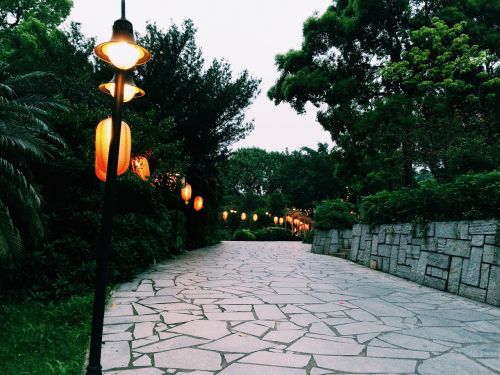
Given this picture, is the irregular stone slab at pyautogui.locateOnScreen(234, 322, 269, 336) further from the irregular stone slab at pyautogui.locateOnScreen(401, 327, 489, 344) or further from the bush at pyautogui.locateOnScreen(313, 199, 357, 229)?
the bush at pyautogui.locateOnScreen(313, 199, 357, 229)

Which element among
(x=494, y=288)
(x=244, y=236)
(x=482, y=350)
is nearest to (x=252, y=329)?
(x=482, y=350)

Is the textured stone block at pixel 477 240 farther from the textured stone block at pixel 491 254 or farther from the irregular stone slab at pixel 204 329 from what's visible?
the irregular stone slab at pixel 204 329

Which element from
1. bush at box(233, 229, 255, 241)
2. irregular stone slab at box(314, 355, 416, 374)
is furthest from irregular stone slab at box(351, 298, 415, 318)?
bush at box(233, 229, 255, 241)

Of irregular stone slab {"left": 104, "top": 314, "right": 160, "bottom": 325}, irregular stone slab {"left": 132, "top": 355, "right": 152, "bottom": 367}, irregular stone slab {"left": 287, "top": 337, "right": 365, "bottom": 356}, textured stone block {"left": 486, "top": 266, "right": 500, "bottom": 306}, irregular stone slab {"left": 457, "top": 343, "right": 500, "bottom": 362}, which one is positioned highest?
textured stone block {"left": 486, "top": 266, "right": 500, "bottom": 306}

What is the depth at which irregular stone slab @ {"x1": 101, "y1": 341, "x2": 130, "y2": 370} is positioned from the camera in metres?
3.31

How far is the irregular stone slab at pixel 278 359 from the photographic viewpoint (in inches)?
132

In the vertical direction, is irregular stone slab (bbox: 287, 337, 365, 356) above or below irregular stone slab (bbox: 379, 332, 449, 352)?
below

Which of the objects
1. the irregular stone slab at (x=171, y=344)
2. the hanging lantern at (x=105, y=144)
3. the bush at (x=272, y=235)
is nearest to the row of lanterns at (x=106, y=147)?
the hanging lantern at (x=105, y=144)

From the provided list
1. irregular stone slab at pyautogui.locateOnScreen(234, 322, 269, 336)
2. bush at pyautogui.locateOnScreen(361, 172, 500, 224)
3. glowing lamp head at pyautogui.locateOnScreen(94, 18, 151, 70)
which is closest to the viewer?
glowing lamp head at pyautogui.locateOnScreen(94, 18, 151, 70)

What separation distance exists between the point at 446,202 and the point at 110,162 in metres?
6.68

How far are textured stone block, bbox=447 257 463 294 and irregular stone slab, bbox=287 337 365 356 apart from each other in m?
3.94

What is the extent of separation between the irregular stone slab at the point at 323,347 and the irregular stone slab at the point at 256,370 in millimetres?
520

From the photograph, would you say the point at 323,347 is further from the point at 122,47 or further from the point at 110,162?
the point at 122,47

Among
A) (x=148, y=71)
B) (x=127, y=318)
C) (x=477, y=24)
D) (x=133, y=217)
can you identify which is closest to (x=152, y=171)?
(x=133, y=217)
